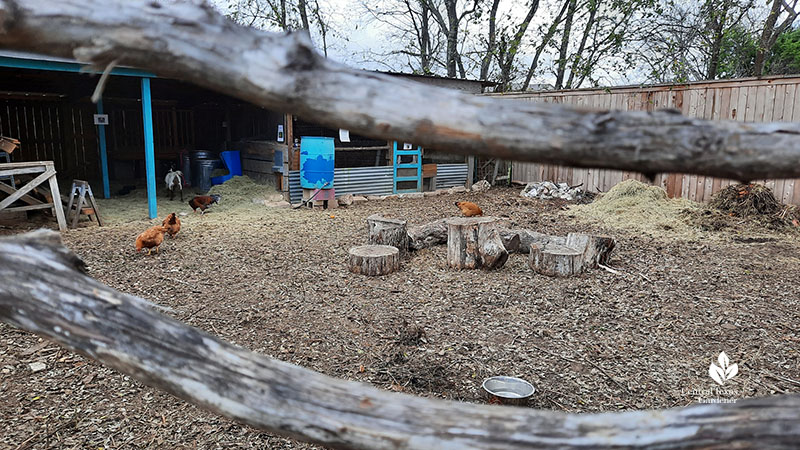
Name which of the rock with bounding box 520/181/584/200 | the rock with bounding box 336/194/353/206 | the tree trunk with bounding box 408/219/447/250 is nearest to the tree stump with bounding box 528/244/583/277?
the tree trunk with bounding box 408/219/447/250

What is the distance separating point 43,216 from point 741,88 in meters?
12.4

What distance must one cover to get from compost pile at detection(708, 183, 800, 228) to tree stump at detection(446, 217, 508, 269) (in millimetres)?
5274

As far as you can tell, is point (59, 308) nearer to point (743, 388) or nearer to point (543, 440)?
point (543, 440)

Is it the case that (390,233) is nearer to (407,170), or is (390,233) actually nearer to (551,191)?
(407,170)

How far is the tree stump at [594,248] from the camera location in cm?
626

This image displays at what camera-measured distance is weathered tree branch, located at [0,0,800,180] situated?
99 centimetres

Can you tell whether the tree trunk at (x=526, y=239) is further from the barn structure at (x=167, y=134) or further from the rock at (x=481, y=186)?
the rock at (x=481, y=186)

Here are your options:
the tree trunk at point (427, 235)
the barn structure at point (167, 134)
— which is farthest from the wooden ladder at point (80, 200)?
the tree trunk at point (427, 235)

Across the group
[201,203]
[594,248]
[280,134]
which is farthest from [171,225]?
[594,248]

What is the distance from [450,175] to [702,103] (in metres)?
5.79

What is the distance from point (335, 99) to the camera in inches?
41.6

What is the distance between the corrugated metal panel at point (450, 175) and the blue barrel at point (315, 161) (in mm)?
3530

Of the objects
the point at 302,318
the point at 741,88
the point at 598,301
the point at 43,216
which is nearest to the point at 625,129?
the point at 302,318

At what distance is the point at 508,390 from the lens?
3.49 metres
